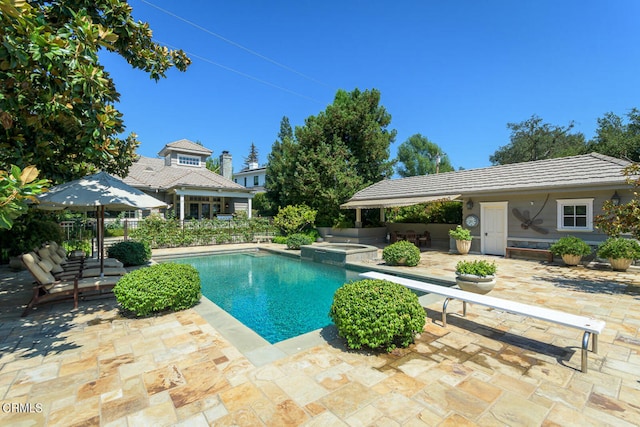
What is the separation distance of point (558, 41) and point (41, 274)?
76.1 ft

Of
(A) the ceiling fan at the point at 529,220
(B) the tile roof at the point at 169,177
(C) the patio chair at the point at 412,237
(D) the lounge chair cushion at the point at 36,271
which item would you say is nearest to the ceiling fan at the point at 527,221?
(A) the ceiling fan at the point at 529,220

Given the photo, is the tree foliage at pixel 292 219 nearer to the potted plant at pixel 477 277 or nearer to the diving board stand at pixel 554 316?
the potted plant at pixel 477 277

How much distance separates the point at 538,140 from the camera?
41.0 m

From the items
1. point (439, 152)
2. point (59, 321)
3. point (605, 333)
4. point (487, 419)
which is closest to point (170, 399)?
point (487, 419)

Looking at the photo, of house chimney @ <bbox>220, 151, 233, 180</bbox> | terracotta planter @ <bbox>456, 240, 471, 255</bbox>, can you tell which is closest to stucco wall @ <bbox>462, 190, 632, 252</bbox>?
terracotta planter @ <bbox>456, 240, 471, 255</bbox>

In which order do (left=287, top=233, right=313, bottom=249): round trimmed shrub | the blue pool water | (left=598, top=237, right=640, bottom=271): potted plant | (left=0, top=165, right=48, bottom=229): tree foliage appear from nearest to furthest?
(left=0, top=165, right=48, bottom=229): tree foliage
the blue pool water
(left=598, top=237, right=640, bottom=271): potted plant
(left=287, top=233, right=313, bottom=249): round trimmed shrub

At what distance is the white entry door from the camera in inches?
583

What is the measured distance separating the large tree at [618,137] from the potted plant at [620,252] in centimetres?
2717

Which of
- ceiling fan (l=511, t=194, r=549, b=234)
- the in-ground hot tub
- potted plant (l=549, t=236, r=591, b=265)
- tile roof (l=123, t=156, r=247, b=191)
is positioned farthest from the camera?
tile roof (l=123, t=156, r=247, b=191)

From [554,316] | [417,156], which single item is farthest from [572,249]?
[417,156]

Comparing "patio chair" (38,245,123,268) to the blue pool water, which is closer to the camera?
the blue pool water

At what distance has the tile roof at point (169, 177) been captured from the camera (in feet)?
81.6

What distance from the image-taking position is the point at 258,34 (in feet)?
53.1

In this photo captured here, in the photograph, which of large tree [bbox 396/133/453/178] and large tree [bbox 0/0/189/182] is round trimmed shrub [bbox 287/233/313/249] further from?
large tree [bbox 396/133/453/178]
